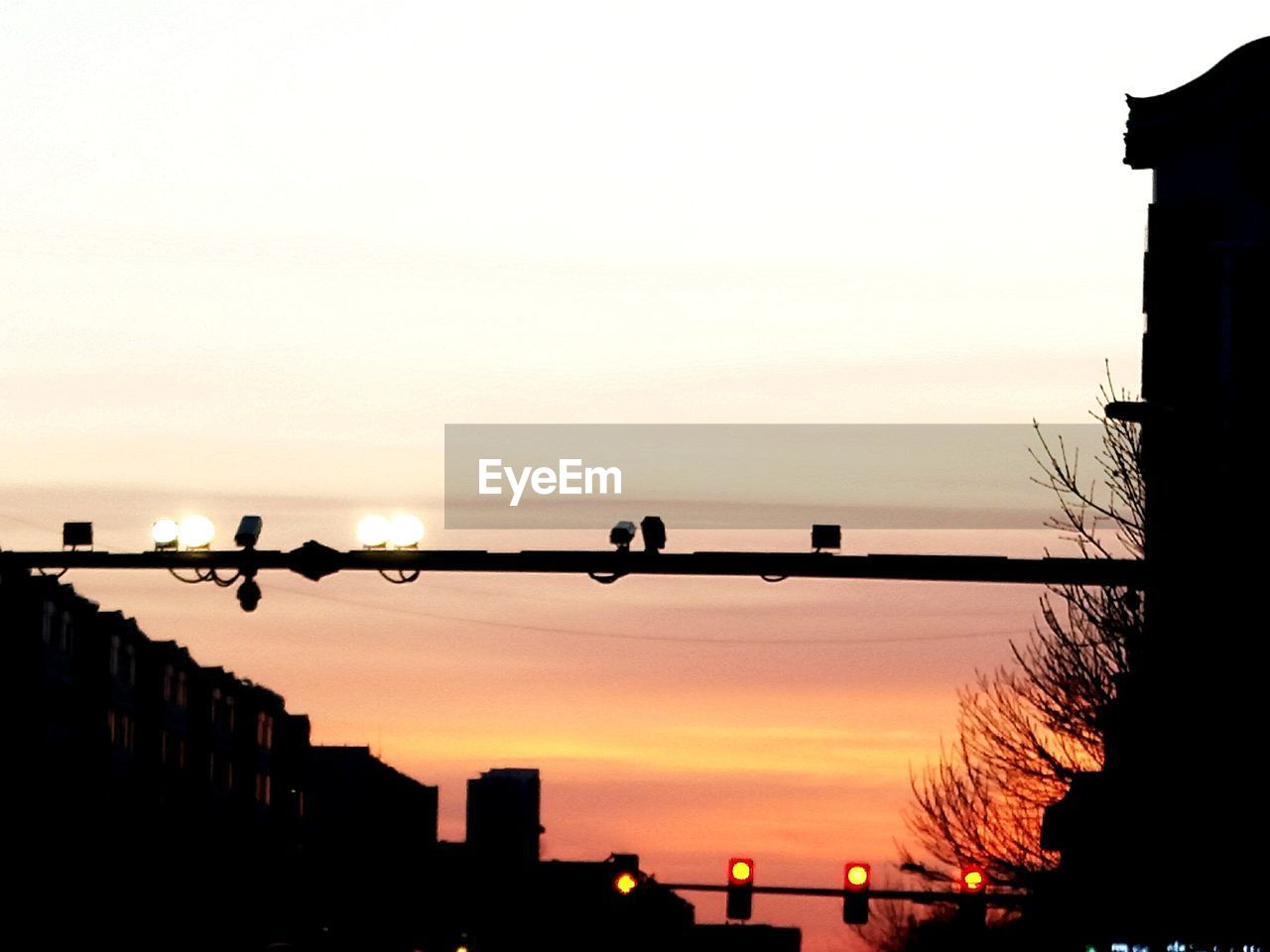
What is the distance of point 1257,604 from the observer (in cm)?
3272

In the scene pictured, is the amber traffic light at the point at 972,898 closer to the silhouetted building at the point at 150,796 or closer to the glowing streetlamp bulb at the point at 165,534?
the glowing streetlamp bulb at the point at 165,534

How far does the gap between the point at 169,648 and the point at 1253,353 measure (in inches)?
3364

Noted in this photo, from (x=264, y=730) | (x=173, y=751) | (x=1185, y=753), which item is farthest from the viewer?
(x=264, y=730)

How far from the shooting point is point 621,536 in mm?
25188

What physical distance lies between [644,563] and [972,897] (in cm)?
1771

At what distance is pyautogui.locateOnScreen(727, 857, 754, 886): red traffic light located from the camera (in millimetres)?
43375

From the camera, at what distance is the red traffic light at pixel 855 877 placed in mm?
42438

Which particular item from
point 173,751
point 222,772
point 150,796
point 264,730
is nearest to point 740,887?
point 150,796

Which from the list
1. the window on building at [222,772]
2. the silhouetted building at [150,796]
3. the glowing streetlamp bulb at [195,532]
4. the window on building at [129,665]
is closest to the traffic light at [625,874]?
the glowing streetlamp bulb at [195,532]

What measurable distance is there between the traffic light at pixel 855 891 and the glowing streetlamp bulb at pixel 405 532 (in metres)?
18.4

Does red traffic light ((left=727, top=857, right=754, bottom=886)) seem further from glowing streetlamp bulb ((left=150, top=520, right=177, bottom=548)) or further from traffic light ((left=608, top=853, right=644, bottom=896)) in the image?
glowing streetlamp bulb ((left=150, top=520, right=177, bottom=548))

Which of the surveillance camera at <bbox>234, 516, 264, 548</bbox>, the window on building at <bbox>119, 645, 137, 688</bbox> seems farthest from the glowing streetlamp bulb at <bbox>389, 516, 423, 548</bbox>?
the window on building at <bbox>119, 645, 137, 688</bbox>

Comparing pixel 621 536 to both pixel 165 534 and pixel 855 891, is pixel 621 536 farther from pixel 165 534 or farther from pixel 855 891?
pixel 855 891

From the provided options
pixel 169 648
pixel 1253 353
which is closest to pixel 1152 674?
pixel 1253 353
